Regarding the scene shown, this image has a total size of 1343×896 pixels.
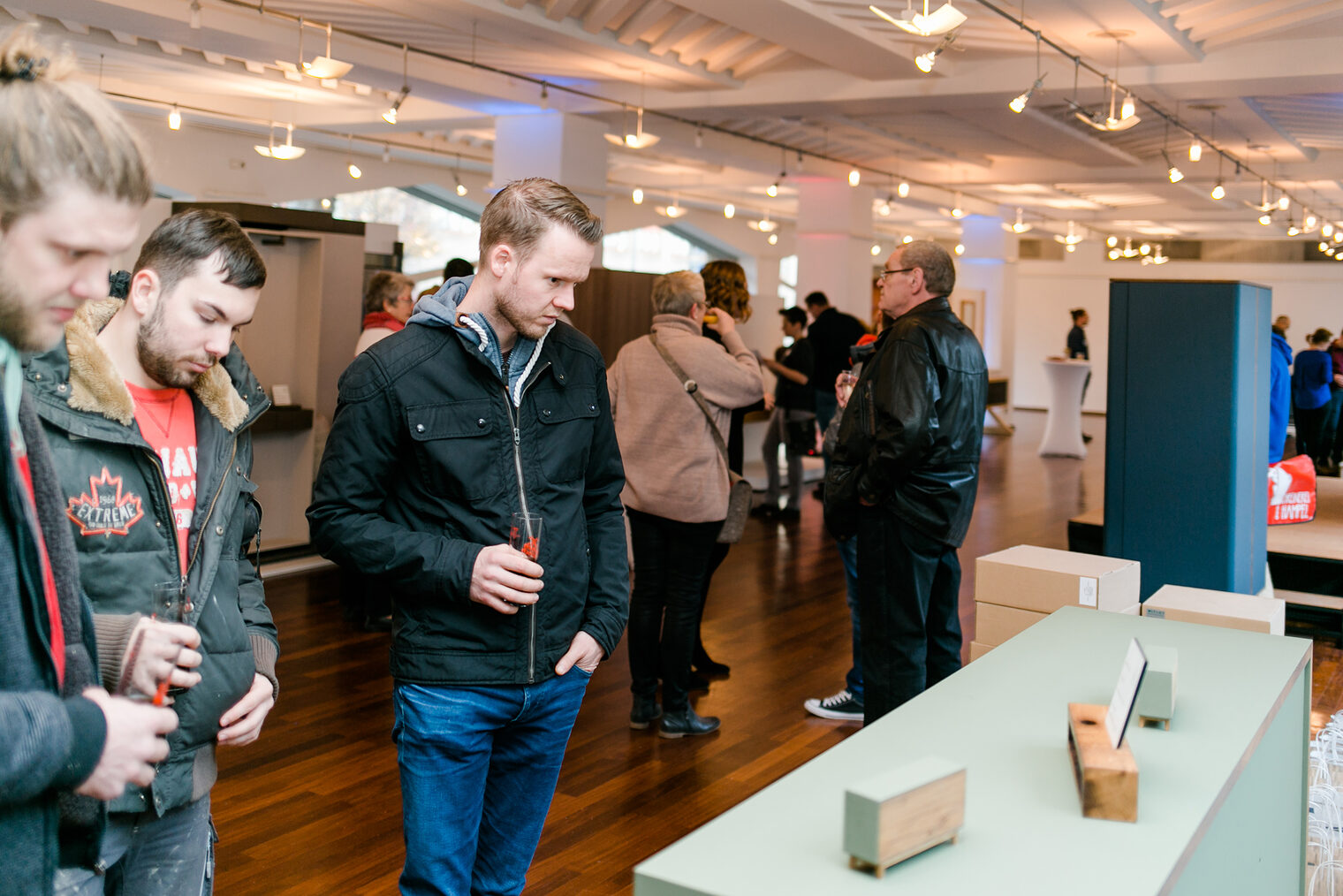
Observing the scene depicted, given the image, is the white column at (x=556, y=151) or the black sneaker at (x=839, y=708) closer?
the black sneaker at (x=839, y=708)

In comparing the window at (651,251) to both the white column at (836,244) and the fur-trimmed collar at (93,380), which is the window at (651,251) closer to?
the white column at (836,244)

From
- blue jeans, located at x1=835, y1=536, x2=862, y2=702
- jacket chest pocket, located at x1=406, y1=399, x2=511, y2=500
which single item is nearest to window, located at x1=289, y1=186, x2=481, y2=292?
blue jeans, located at x1=835, y1=536, x2=862, y2=702

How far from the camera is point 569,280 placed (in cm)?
187

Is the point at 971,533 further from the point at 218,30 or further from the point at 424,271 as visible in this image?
the point at 424,271

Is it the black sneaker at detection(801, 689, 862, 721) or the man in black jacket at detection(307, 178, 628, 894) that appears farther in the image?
the black sneaker at detection(801, 689, 862, 721)

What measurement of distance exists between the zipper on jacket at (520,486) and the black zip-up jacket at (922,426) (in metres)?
1.75

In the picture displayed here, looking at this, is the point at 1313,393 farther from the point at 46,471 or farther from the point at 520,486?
the point at 46,471

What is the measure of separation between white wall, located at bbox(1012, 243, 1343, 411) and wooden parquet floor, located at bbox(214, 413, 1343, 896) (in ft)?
60.8

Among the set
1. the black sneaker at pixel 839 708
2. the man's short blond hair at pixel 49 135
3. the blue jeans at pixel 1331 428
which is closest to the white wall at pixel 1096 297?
the blue jeans at pixel 1331 428

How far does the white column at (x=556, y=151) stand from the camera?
10.7 m

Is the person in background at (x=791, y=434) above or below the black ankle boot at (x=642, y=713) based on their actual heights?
above

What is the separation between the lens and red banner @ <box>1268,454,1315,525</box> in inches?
244

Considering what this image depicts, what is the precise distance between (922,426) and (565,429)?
1.69 m

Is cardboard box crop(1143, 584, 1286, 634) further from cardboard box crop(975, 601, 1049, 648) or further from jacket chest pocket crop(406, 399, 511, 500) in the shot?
jacket chest pocket crop(406, 399, 511, 500)
